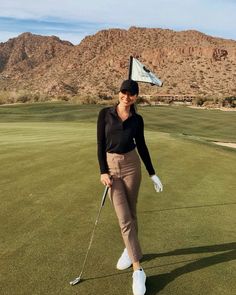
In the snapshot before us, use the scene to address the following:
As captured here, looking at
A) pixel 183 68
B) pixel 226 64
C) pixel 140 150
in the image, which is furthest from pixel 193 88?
pixel 140 150

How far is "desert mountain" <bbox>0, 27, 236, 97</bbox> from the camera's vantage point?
4200 inches

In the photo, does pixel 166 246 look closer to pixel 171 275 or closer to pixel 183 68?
pixel 171 275

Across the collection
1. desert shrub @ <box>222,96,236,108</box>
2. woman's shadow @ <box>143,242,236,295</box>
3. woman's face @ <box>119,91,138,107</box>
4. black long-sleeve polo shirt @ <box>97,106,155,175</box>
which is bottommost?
desert shrub @ <box>222,96,236,108</box>

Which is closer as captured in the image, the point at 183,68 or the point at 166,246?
the point at 166,246

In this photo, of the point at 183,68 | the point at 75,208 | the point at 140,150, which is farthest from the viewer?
the point at 183,68

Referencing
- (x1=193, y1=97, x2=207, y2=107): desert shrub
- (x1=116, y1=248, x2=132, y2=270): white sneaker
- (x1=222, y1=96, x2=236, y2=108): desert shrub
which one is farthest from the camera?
(x1=193, y1=97, x2=207, y2=107): desert shrub

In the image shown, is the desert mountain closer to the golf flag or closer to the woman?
the golf flag

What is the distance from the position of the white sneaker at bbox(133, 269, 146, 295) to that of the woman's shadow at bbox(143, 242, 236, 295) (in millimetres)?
150

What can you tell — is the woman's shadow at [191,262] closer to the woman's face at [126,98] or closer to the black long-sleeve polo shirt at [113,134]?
the black long-sleeve polo shirt at [113,134]

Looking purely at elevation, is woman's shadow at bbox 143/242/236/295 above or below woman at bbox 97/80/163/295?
below

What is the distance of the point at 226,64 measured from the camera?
12444cm

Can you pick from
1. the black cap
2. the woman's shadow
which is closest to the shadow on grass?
the woman's shadow

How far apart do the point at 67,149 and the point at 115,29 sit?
153 m

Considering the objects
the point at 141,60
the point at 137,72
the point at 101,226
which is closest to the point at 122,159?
the point at 101,226
